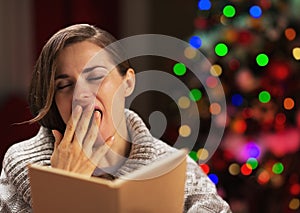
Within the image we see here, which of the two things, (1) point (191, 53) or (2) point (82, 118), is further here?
(1) point (191, 53)

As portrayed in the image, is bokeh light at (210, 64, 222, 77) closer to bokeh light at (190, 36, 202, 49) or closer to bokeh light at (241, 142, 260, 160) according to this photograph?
bokeh light at (190, 36, 202, 49)

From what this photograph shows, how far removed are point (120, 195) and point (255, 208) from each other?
1918 mm

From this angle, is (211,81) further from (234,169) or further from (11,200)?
(11,200)

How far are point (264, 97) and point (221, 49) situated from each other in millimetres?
263

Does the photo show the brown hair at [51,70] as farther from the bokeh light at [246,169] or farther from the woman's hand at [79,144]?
the bokeh light at [246,169]

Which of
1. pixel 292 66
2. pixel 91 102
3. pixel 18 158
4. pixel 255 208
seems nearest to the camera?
pixel 91 102

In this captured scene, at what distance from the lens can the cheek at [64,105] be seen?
0.89m

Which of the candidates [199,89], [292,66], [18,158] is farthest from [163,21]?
[18,158]

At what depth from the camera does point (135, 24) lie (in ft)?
11.2

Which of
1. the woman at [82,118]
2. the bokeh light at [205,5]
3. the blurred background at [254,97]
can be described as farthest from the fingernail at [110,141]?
the bokeh light at [205,5]

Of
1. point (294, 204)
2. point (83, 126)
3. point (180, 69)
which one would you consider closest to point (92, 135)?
point (83, 126)

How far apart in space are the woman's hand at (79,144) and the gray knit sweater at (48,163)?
109 mm

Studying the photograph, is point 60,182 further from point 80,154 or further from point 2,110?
point 2,110

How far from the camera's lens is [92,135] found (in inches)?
33.3
